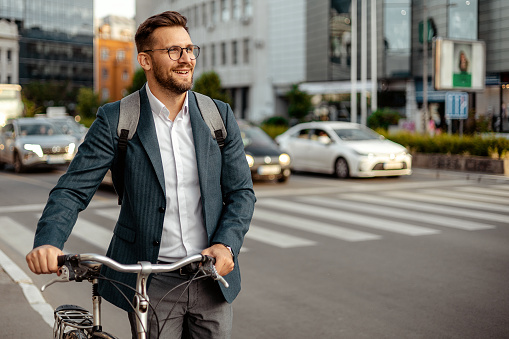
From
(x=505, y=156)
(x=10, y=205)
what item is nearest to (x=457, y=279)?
(x=10, y=205)

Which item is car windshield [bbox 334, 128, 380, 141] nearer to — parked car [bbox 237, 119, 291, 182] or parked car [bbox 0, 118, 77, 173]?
parked car [bbox 237, 119, 291, 182]

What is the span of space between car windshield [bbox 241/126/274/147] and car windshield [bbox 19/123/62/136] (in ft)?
24.3

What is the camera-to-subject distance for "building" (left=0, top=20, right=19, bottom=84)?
98.1 meters

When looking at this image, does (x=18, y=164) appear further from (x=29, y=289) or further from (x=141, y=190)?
(x=141, y=190)

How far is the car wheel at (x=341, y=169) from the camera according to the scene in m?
18.5

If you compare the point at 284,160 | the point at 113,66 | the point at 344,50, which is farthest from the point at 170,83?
the point at 113,66

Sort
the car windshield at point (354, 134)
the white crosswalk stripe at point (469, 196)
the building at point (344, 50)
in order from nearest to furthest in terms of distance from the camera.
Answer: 1. the white crosswalk stripe at point (469, 196)
2. the car windshield at point (354, 134)
3. the building at point (344, 50)

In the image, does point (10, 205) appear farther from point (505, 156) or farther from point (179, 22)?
point (505, 156)

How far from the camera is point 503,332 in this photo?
5152mm

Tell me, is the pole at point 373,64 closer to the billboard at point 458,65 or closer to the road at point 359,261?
the billboard at point 458,65

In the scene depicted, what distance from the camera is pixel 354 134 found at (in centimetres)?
1958

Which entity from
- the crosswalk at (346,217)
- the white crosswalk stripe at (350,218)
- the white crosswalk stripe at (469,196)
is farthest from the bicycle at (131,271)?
the white crosswalk stripe at (469,196)

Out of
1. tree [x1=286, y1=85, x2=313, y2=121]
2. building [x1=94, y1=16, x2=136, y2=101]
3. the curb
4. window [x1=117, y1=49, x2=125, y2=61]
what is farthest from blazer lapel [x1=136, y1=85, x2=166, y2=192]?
window [x1=117, y1=49, x2=125, y2=61]

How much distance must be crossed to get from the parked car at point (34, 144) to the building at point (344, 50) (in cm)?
1863
